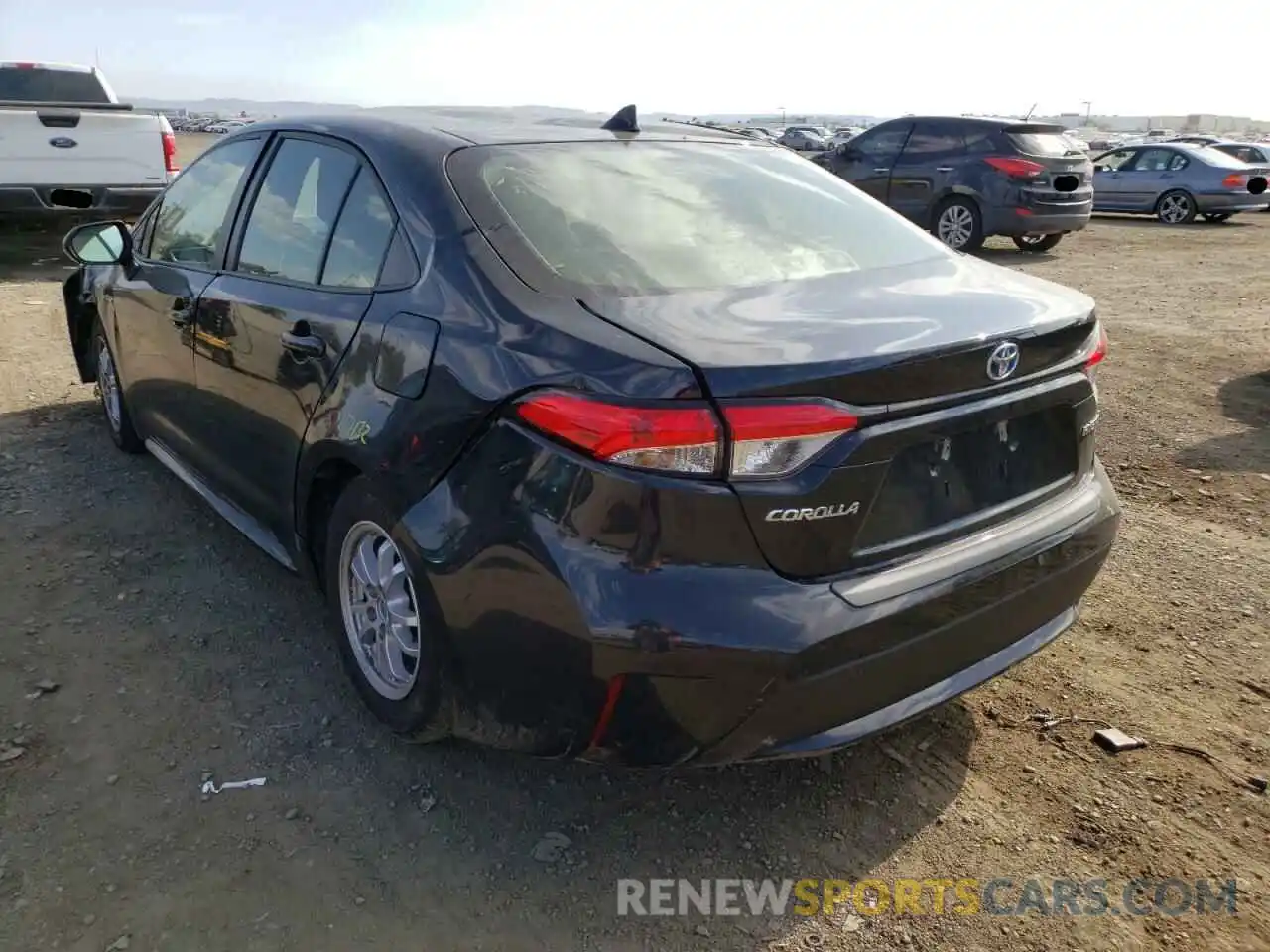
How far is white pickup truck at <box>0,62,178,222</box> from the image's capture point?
9.30m

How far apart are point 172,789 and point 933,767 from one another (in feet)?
6.75

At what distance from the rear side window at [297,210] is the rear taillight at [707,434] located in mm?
1369

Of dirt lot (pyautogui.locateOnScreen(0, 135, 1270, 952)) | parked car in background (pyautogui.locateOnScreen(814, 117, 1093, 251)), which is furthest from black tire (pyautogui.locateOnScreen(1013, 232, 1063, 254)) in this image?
dirt lot (pyautogui.locateOnScreen(0, 135, 1270, 952))

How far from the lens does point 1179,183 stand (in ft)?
58.3

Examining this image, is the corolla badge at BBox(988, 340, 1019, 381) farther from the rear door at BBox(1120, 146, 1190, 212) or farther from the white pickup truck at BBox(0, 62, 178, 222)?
the rear door at BBox(1120, 146, 1190, 212)

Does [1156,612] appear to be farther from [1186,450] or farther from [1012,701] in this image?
[1186,450]

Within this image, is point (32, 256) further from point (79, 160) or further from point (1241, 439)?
point (1241, 439)

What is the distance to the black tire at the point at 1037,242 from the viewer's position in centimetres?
1358

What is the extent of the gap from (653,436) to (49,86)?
12.5 m

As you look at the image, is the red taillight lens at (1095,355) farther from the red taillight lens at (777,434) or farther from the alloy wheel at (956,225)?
the alloy wheel at (956,225)

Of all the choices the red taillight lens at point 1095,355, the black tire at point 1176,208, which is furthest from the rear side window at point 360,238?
the black tire at point 1176,208

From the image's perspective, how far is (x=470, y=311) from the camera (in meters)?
2.36

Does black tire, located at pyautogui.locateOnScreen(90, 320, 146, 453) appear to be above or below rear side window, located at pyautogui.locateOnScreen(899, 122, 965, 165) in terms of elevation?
below

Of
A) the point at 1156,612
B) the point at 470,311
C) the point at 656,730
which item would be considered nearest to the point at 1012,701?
the point at 1156,612
